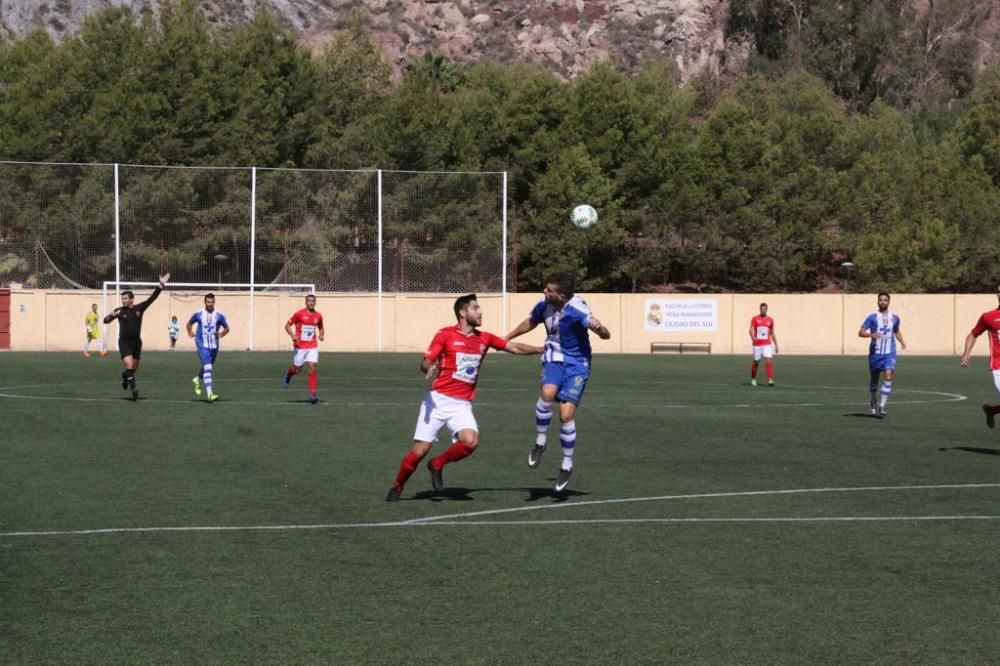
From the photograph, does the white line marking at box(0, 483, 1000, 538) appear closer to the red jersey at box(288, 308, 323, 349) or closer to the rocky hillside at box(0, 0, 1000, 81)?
the red jersey at box(288, 308, 323, 349)

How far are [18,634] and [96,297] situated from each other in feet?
157

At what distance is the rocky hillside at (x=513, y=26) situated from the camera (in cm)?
14238

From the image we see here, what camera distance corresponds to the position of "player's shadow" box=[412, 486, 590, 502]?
15.4 metres

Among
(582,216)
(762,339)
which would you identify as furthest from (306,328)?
(582,216)

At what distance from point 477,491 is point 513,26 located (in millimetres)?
134905

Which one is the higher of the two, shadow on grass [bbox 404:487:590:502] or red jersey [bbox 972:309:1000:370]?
red jersey [bbox 972:309:1000:370]

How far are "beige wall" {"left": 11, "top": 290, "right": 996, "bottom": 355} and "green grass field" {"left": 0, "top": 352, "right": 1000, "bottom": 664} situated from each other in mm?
30746

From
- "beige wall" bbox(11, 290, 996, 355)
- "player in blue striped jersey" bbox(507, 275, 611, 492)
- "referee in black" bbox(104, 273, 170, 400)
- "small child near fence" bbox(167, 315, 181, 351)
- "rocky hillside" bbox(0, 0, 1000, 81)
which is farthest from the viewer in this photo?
"rocky hillside" bbox(0, 0, 1000, 81)

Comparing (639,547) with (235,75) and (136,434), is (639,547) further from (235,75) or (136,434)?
(235,75)

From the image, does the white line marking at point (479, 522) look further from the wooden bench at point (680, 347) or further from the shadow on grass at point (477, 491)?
the wooden bench at point (680, 347)

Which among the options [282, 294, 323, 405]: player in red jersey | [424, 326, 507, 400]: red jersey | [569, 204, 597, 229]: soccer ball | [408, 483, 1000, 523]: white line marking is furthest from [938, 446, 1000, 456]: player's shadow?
[569, 204, 597, 229]: soccer ball

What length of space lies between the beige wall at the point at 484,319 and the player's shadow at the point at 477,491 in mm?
39562

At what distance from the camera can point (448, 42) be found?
14525cm

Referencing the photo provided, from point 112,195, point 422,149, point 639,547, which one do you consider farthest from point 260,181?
point 639,547
